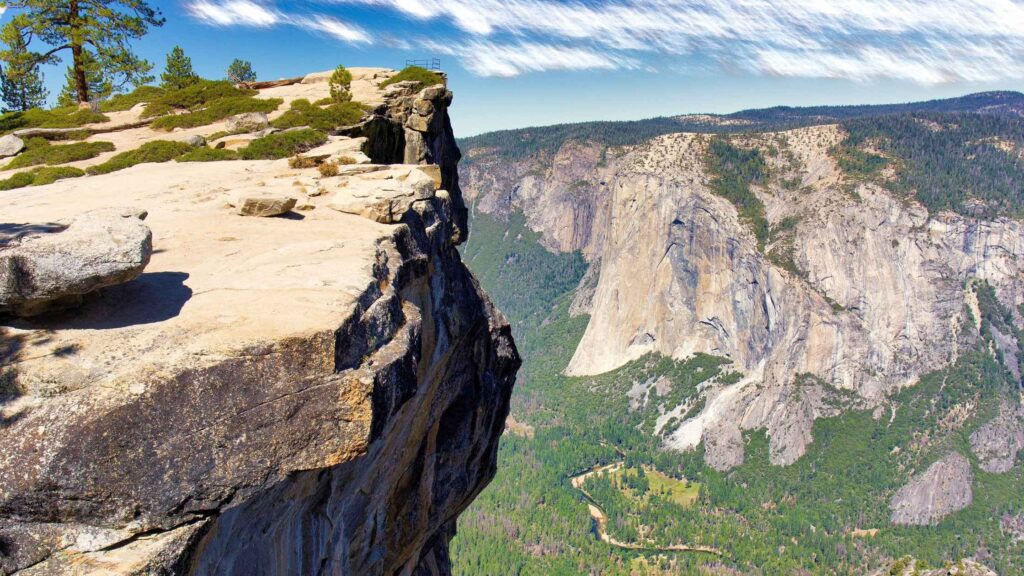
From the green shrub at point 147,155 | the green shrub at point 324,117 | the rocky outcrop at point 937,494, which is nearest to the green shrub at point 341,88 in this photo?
the green shrub at point 324,117

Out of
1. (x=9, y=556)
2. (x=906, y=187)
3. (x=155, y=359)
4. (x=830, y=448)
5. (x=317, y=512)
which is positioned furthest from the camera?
(x=906, y=187)

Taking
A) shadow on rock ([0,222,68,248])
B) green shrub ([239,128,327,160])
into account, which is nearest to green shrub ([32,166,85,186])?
green shrub ([239,128,327,160])

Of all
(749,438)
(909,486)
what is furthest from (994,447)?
(749,438)

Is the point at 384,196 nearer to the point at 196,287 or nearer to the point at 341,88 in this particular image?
the point at 196,287

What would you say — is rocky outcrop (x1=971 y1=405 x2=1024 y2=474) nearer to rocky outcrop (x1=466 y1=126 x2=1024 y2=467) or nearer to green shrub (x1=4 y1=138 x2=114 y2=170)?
rocky outcrop (x1=466 y1=126 x2=1024 y2=467)

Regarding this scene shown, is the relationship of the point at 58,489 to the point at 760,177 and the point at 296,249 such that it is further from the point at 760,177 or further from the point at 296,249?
the point at 760,177

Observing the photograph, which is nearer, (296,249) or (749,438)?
(296,249)
